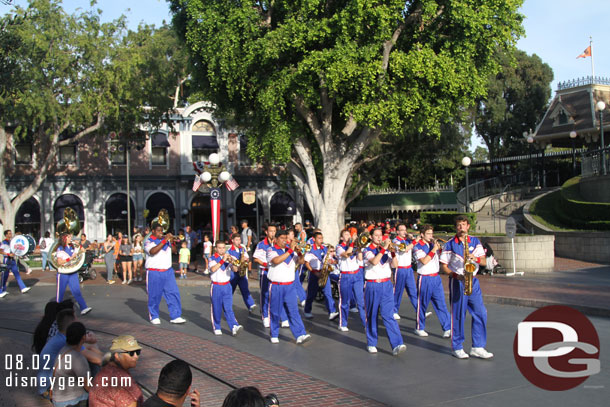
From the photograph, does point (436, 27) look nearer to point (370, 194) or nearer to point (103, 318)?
point (103, 318)

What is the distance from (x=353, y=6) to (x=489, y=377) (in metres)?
13.2

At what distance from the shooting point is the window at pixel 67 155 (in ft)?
126

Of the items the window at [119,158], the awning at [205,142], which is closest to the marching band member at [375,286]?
the window at [119,158]

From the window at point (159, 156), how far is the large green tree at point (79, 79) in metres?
8.43

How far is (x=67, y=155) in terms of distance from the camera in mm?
38500

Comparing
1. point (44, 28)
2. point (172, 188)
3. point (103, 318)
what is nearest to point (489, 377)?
point (103, 318)

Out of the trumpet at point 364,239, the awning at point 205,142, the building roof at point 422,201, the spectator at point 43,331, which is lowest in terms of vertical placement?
the spectator at point 43,331

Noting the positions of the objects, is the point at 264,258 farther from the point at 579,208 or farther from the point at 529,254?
the point at 579,208

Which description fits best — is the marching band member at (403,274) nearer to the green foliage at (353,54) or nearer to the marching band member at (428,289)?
the marching band member at (428,289)

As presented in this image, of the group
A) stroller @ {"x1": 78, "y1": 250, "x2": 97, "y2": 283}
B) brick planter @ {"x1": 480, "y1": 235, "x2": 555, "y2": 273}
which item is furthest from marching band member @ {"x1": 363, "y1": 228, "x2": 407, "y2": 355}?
stroller @ {"x1": 78, "y1": 250, "x2": 97, "y2": 283}

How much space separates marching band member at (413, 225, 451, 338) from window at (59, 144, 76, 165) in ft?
108

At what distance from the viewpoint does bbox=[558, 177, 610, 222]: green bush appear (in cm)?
2191

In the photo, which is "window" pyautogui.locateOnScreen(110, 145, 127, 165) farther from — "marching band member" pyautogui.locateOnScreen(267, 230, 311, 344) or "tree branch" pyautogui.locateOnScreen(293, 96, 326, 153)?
"marching band member" pyautogui.locateOnScreen(267, 230, 311, 344)

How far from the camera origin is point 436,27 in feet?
65.8
